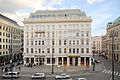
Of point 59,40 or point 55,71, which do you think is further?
point 59,40

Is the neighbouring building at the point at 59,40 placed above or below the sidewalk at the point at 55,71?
above

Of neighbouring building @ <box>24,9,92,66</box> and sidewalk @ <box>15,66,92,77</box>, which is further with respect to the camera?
neighbouring building @ <box>24,9,92,66</box>

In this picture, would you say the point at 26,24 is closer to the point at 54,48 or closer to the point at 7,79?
the point at 54,48

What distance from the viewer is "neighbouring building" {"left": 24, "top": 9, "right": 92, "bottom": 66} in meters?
41.8

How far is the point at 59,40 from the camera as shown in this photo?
42.8m

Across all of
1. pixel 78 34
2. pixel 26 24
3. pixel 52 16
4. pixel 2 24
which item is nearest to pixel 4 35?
pixel 2 24

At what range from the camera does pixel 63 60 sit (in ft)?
139

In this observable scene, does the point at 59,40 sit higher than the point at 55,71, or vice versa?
the point at 59,40

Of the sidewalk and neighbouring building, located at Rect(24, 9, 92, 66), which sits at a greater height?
neighbouring building, located at Rect(24, 9, 92, 66)

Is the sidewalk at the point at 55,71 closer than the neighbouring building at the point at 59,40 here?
Yes

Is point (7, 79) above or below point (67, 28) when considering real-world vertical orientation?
below

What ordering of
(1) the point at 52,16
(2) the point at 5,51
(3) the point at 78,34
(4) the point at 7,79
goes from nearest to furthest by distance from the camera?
(4) the point at 7,79
(3) the point at 78,34
(1) the point at 52,16
(2) the point at 5,51

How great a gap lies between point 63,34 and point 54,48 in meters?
7.32

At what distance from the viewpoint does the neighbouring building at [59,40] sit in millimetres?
41750
